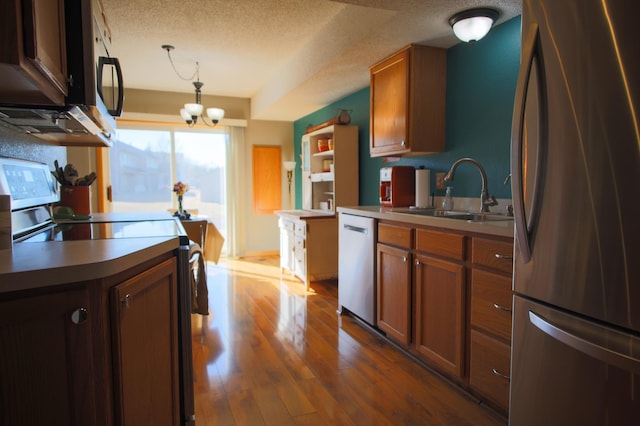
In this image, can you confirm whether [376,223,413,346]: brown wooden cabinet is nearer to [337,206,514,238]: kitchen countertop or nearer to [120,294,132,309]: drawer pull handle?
[337,206,514,238]: kitchen countertop

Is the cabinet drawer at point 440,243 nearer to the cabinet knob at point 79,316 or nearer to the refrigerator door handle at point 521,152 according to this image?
the refrigerator door handle at point 521,152

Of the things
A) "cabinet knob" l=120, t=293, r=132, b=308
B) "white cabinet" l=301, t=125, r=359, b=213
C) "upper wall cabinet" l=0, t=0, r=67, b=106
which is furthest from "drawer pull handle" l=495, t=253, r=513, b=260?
"white cabinet" l=301, t=125, r=359, b=213

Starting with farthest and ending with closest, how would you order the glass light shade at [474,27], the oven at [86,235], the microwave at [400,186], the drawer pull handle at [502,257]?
the microwave at [400,186], the glass light shade at [474,27], the drawer pull handle at [502,257], the oven at [86,235]

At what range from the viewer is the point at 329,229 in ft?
14.3

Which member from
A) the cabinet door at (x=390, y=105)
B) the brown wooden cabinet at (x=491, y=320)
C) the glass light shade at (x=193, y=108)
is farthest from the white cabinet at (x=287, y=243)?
the brown wooden cabinet at (x=491, y=320)

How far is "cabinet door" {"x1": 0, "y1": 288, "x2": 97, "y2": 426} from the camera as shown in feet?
2.81

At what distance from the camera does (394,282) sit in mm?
2592

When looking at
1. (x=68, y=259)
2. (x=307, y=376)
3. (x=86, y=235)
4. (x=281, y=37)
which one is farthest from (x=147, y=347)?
(x=281, y=37)

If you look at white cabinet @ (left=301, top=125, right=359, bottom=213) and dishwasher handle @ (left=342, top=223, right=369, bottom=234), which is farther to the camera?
white cabinet @ (left=301, top=125, right=359, bottom=213)

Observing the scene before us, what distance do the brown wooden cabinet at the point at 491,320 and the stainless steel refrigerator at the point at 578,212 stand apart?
1.31ft

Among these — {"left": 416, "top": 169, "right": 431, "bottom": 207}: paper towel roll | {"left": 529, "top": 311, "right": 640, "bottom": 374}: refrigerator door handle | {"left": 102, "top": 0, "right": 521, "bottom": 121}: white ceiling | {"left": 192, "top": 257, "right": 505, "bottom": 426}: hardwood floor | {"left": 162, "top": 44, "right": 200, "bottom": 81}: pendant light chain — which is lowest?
{"left": 192, "top": 257, "right": 505, "bottom": 426}: hardwood floor

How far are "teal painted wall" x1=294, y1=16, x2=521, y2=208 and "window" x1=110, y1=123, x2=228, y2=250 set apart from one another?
3.65 m

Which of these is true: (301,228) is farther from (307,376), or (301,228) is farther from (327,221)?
(307,376)

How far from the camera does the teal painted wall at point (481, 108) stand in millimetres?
2387
